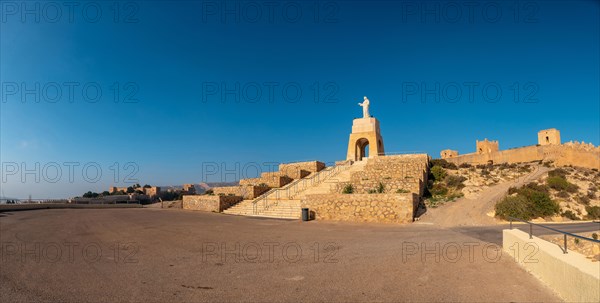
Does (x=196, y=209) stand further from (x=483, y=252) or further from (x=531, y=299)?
(x=531, y=299)

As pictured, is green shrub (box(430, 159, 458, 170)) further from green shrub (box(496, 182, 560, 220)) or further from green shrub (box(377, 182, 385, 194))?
green shrub (box(377, 182, 385, 194))

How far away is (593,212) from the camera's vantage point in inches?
753

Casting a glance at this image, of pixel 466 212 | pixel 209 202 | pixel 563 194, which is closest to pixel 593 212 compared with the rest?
pixel 563 194

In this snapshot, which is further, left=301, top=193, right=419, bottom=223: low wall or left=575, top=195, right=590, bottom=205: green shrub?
left=575, top=195, right=590, bottom=205: green shrub

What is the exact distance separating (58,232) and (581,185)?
119 ft

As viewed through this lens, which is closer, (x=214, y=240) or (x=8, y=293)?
(x=8, y=293)

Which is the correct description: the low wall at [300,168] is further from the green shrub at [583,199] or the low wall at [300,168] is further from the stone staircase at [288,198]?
the green shrub at [583,199]

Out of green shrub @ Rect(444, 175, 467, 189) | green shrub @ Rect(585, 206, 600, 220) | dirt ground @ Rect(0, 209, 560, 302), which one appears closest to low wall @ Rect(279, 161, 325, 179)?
green shrub @ Rect(444, 175, 467, 189)

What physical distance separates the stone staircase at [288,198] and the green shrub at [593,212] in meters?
15.9

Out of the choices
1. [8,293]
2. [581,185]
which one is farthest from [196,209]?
[581,185]

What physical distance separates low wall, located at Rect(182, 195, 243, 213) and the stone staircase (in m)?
0.48

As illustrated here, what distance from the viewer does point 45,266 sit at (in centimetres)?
657

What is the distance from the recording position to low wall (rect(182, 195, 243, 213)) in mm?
21562

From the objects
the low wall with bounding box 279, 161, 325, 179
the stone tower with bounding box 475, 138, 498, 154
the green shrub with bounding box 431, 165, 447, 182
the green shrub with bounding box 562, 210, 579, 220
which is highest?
the stone tower with bounding box 475, 138, 498, 154
